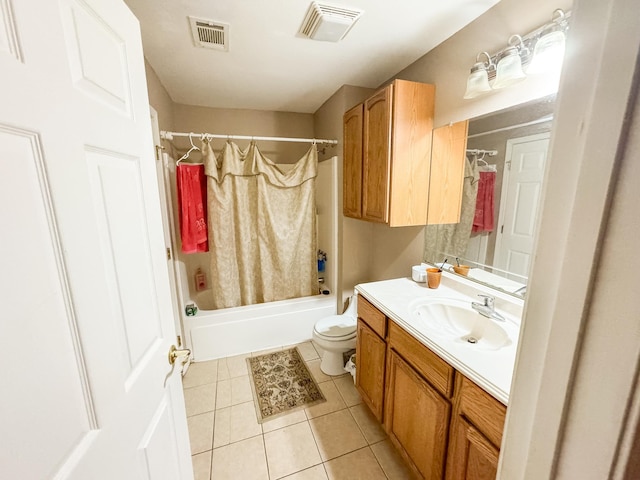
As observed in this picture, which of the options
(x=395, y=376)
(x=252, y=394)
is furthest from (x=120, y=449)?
(x=252, y=394)

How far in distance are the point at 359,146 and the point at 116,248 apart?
5.36 feet

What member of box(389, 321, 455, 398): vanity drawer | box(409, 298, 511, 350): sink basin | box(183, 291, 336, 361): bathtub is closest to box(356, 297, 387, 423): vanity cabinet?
box(389, 321, 455, 398): vanity drawer

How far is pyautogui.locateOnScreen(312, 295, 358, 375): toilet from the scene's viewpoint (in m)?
1.98

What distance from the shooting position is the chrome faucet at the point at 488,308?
1195 mm

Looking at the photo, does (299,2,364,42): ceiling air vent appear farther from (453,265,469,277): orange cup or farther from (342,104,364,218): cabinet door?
(453,265,469,277): orange cup

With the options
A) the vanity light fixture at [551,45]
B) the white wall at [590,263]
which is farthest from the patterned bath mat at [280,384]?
the vanity light fixture at [551,45]

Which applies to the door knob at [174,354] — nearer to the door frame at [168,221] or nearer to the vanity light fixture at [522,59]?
the door frame at [168,221]

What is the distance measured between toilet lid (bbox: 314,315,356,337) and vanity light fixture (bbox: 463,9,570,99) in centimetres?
170

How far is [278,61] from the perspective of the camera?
176 cm

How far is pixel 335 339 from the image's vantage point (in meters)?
1.97

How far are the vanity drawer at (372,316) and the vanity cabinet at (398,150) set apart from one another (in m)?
0.52

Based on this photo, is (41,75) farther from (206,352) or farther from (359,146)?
(206,352)

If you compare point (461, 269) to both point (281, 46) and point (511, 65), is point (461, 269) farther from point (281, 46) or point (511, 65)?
point (281, 46)

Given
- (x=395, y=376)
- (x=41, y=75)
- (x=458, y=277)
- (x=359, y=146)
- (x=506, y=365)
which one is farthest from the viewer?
(x=359, y=146)
